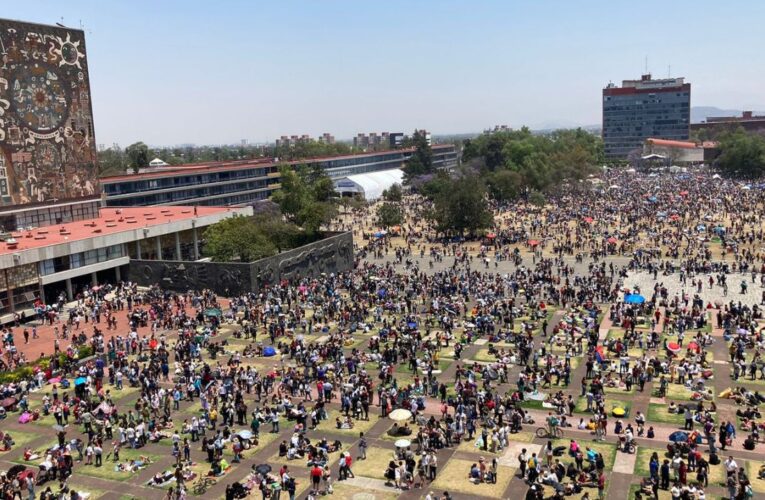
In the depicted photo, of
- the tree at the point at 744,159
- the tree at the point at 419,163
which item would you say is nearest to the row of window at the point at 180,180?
the tree at the point at 419,163

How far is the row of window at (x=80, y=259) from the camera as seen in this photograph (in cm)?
4556

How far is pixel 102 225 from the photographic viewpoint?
55.6 m

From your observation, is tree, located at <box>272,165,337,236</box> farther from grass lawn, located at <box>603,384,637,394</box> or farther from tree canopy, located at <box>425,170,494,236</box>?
grass lawn, located at <box>603,384,637,394</box>

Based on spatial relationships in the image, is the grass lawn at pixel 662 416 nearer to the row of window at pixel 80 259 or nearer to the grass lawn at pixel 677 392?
the grass lawn at pixel 677 392

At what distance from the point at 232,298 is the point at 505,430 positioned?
29.6 metres

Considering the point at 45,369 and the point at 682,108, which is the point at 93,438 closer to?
the point at 45,369

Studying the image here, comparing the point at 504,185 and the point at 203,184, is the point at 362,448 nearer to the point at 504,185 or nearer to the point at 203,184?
the point at 203,184

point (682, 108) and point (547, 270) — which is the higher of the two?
point (682, 108)

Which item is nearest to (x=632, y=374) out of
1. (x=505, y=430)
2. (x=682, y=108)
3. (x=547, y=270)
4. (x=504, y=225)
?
(x=505, y=430)

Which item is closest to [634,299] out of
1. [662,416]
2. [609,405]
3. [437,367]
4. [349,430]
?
[437,367]

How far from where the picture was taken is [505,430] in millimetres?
22781

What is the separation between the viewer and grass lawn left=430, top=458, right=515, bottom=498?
788 inches

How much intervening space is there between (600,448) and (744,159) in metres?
114

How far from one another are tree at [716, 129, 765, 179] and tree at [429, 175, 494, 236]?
70.2 metres
